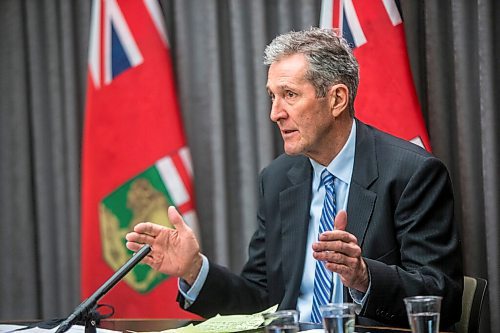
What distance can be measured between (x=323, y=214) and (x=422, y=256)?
37cm

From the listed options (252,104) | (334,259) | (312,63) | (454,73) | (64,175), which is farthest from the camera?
(64,175)

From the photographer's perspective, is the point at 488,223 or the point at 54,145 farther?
the point at 54,145

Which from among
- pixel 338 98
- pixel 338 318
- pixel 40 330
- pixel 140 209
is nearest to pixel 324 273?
pixel 338 98

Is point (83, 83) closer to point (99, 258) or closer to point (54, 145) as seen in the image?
point (54, 145)

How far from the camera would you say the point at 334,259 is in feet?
7.09

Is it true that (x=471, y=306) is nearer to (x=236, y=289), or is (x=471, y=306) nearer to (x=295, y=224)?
(x=295, y=224)

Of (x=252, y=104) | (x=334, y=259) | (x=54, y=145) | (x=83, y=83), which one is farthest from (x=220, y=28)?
(x=334, y=259)

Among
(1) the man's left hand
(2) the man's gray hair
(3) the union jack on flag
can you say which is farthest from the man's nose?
(3) the union jack on flag

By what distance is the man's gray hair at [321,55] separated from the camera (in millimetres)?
2779

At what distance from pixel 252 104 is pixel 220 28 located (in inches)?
16.2

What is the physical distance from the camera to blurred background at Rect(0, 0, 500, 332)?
145 inches

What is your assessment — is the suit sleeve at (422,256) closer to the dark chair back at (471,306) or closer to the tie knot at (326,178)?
the dark chair back at (471,306)

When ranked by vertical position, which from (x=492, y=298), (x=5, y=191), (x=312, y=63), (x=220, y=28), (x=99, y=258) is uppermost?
(x=220, y=28)

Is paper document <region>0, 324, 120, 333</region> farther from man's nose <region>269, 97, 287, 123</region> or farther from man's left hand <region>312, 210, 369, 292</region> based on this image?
man's nose <region>269, 97, 287, 123</region>
